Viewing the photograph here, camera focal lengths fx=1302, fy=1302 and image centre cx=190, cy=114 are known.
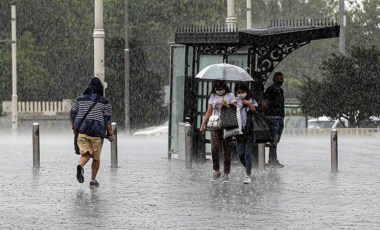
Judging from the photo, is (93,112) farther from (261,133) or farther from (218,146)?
(261,133)

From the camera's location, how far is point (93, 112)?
61.1 ft

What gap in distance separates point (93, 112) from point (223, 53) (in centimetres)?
601

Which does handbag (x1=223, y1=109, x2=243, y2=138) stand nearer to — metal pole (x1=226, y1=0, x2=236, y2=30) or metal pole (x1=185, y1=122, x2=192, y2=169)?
metal pole (x1=185, y1=122, x2=192, y2=169)

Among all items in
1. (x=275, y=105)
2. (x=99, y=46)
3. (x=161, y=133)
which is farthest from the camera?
(x=161, y=133)

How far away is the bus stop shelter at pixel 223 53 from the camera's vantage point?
76.3 feet

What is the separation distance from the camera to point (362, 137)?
Answer: 151ft

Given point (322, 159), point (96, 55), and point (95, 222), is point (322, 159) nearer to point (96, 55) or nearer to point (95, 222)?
point (96, 55)

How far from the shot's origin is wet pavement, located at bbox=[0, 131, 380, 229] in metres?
13.6

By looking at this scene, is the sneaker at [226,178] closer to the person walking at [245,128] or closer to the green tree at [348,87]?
the person walking at [245,128]

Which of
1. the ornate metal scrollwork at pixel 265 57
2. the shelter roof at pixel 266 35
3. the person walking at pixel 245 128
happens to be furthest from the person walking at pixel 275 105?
the person walking at pixel 245 128

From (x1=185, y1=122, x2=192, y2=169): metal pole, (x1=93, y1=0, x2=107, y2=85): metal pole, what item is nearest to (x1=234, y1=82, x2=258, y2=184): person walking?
(x1=185, y1=122, x2=192, y2=169): metal pole

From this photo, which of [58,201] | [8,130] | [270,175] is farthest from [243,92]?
[8,130]

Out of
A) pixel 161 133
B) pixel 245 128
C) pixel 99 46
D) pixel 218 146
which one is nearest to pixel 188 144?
pixel 218 146

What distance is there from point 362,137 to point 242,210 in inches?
1239
